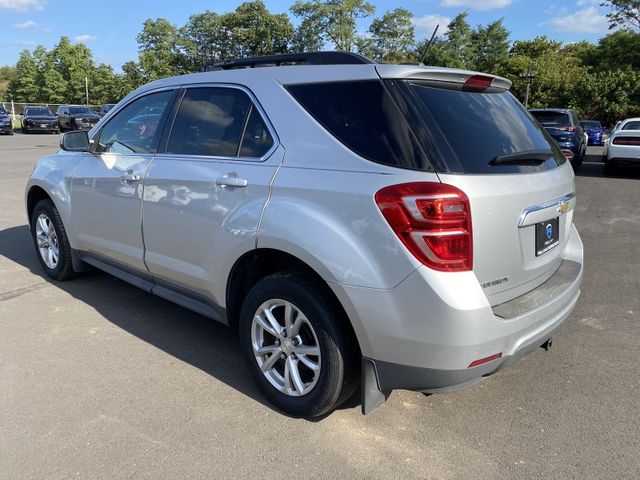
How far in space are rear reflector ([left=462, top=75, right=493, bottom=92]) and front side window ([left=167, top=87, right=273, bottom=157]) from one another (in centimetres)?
110

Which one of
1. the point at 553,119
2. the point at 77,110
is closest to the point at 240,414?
the point at 553,119

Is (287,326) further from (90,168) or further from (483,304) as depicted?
(90,168)

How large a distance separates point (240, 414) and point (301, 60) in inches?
82.4

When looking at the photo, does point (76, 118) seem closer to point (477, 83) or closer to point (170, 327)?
point (170, 327)

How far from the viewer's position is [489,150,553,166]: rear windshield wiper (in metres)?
2.54

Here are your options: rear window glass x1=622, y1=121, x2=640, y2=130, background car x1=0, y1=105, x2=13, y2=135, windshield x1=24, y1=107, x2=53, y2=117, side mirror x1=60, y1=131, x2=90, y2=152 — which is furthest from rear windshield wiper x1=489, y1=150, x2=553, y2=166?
windshield x1=24, y1=107, x2=53, y2=117

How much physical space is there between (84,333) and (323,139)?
2.49 m

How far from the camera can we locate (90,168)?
14.0ft

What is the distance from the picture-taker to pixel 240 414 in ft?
9.51

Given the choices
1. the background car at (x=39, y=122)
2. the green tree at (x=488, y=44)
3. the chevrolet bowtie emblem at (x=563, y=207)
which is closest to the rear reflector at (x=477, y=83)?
the chevrolet bowtie emblem at (x=563, y=207)

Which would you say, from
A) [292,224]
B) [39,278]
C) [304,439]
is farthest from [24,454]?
[39,278]

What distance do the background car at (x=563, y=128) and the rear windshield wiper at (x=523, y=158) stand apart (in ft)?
39.9

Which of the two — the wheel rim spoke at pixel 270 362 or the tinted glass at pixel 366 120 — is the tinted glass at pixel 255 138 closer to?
the tinted glass at pixel 366 120

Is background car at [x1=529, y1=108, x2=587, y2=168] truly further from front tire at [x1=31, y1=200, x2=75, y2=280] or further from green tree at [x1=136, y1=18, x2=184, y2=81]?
green tree at [x1=136, y1=18, x2=184, y2=81]
